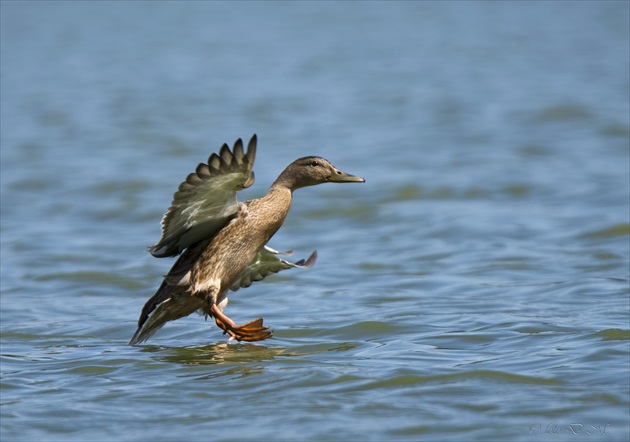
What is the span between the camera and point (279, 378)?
6.75 m

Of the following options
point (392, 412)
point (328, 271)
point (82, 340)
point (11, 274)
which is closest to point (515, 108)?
point (328, 271)

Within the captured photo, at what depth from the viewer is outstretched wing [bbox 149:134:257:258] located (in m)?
6.90

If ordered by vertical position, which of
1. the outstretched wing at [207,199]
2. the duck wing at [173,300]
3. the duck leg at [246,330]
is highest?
the outstretched wing at [207,199]

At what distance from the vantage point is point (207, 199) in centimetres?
722

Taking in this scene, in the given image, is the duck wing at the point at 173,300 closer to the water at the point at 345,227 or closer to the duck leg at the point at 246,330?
the water at the point at 345,227

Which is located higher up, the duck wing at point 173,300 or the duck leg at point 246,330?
the duck wing at point 173,300

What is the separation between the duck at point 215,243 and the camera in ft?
24.0

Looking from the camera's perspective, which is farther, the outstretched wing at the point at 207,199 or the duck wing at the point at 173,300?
the duck wing at the point at 173,300

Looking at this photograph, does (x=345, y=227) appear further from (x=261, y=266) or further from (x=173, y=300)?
(x=173, y=300)

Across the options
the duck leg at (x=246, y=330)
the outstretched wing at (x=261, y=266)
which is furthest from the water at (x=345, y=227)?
the outstretched wing at (x=261, y=266)

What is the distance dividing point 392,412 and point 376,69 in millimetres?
17548

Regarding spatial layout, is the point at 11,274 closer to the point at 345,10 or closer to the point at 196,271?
the point at 196,271

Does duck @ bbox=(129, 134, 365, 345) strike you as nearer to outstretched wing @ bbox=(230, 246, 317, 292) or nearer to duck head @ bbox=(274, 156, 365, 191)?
duck head @ bbox=(274, 156, 365, 191)

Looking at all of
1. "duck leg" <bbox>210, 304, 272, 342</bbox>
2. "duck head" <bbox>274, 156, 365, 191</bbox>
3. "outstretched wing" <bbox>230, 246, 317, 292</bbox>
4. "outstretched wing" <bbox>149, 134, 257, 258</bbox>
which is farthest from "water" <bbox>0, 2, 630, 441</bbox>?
"duck head" <bbox>274, 156, 365, 191</bbox>
